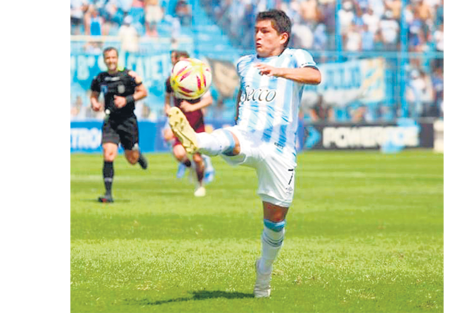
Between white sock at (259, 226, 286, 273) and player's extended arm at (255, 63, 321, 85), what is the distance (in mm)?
1164

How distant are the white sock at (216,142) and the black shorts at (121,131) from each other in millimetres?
8690

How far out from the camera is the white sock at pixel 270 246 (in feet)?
25.0

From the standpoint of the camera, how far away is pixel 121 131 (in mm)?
16031

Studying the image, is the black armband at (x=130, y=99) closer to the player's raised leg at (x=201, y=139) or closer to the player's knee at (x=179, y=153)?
the player's knee at (x=179, y=153)

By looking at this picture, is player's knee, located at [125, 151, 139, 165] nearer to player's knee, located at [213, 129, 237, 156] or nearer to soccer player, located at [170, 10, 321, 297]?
soccer player, located at [170, 10, 321, 297]

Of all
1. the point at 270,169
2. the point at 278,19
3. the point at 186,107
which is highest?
the point at 278,19

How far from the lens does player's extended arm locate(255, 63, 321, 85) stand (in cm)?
707

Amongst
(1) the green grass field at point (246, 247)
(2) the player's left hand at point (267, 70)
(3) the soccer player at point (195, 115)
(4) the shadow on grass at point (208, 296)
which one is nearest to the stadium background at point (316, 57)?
(1) the green grass field at point (246, 247)

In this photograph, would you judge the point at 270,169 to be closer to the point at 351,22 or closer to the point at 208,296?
the point at 208,296

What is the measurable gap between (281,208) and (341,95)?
25963 mm

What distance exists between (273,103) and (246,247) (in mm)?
3526

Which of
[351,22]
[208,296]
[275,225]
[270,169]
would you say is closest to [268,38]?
[270,169]

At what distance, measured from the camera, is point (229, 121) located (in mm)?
31203
